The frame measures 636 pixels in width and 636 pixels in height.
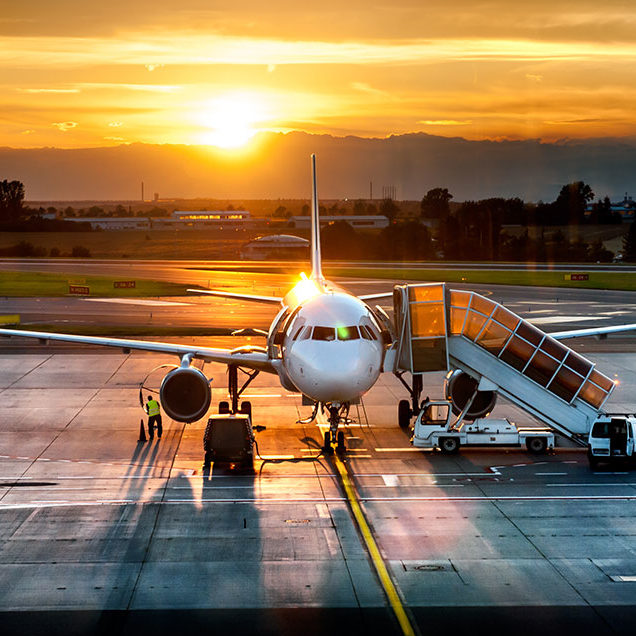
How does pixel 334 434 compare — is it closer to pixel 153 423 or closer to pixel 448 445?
pixel 448 445

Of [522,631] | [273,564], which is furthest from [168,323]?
[522,631]

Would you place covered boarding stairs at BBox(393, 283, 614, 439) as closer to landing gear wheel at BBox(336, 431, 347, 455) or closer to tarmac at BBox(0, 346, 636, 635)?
tarmac at BBox(0, 346, 636, 635)

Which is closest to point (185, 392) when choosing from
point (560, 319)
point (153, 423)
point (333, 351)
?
point (153, 423)

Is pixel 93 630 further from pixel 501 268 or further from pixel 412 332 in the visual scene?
pixel 501 268

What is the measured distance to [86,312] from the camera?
253ft

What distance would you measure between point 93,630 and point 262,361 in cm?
1655

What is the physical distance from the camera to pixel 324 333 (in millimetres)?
28453

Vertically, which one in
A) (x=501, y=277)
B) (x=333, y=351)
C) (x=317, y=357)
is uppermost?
(x=333, y=351)

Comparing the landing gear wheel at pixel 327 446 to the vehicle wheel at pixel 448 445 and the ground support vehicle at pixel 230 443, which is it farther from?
the vehicle wheel at pixel 448 445

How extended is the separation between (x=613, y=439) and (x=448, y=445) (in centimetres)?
528

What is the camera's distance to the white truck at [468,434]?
1214 inches

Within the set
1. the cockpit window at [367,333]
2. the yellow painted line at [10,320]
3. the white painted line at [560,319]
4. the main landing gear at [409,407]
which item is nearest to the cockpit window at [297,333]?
the cockpit window at [367,333]

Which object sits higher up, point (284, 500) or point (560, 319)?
point (284, 500)

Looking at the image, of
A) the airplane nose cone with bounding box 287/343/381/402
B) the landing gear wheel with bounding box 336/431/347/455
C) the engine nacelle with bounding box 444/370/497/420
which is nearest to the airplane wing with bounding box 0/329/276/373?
the landing gear wheel with bounding box 336/431/347/455
